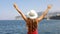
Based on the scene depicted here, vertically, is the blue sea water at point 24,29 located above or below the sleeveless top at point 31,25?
below

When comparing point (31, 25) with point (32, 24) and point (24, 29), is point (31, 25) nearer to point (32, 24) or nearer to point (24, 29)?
point (32, 24)

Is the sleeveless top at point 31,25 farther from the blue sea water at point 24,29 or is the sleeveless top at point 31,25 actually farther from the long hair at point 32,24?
the blue sea water at point 24,29

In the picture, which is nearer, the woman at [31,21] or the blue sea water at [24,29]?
the woman at [31,21]

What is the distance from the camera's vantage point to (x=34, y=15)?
5.61 metres

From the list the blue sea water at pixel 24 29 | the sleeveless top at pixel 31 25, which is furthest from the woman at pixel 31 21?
the blue sea water at pixel 24 29

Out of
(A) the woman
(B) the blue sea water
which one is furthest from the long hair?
(B) the blue sea water

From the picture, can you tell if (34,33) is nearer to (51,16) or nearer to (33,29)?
(33,29)

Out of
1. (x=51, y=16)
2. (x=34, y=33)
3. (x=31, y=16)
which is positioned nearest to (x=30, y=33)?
(x=34, y=33)

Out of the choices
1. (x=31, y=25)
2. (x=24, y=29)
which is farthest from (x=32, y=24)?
(x=24, y=29)

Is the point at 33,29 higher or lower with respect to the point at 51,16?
higher

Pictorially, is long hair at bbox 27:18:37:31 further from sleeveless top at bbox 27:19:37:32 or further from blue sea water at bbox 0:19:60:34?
blue sea water at bbox 0:19:60:34

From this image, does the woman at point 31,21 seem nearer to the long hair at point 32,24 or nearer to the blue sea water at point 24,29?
the long hair at point 32,24

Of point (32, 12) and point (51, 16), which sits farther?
point (51, 16)

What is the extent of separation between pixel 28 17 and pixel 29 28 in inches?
12.0
